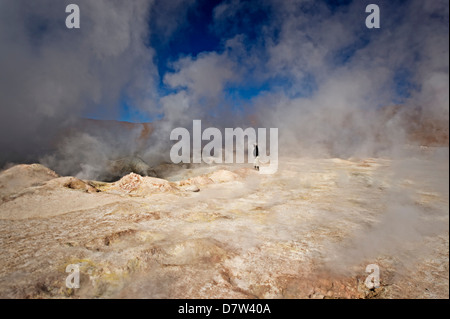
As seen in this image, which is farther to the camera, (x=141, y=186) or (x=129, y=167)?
(x=129, y=167)

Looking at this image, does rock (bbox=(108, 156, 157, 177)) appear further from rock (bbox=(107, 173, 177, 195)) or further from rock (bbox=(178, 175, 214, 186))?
rock (bbox=(178, 175, 214, 186))

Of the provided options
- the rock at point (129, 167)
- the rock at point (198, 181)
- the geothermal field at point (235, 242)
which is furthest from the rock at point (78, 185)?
the rock at point (129, 167)

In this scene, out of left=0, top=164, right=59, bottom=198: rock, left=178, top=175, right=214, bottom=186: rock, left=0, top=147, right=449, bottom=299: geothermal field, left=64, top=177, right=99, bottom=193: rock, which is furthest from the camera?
left=178, top=175, right=214, bottom=186: rock

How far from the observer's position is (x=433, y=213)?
3.03 metres

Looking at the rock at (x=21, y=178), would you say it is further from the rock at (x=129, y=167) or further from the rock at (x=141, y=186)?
the rock at (x=129, y=167)

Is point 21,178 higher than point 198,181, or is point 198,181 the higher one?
point 21,178

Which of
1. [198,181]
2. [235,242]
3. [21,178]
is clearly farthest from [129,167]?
[235,242]

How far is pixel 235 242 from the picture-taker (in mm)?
2893

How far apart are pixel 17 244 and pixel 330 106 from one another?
580 inches

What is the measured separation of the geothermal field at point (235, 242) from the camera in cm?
203

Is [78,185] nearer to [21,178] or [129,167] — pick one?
[21,178]

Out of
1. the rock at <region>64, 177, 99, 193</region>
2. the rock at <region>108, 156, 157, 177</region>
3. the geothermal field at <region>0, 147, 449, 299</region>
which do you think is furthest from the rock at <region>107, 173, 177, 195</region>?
the rock at <region>108, 156, 157, 177</region>

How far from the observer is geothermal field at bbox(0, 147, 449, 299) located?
2.03 meters
